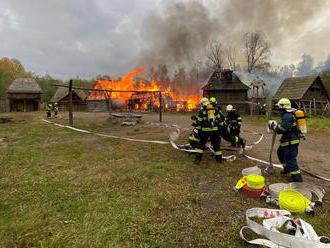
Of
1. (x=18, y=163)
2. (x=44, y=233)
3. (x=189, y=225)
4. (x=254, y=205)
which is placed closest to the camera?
(x=44, y=233)

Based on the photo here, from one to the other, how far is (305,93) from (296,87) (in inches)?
60.5

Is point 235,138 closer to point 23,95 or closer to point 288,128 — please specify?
point 288,128

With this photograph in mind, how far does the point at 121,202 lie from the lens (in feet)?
13.8

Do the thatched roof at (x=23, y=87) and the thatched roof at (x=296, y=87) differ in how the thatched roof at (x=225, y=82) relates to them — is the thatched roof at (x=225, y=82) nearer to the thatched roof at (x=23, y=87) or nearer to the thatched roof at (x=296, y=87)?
the thatched roof at (x=296, y=87)

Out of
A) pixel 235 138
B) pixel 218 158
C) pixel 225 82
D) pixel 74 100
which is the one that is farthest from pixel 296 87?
pixel 74 100

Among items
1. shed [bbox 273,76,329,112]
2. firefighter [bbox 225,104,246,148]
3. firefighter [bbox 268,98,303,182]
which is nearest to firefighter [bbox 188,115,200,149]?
firefighter [bbox 225,104,246,148]

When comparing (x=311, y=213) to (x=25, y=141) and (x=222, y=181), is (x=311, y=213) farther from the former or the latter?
(x=25, y=141)

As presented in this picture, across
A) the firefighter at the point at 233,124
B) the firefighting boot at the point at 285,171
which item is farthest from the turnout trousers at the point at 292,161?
the firefighter at the point at 233,124

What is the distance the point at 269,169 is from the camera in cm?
602

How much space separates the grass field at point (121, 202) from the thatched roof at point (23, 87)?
1355 inches

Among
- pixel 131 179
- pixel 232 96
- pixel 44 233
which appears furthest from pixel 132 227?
pixel 232 96

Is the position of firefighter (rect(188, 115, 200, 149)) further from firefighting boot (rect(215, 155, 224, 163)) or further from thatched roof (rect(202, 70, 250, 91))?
thatched roof (rect(202, 70, 250, 91))

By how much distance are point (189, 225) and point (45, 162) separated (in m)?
5.14

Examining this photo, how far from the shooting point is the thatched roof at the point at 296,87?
28.5 m
